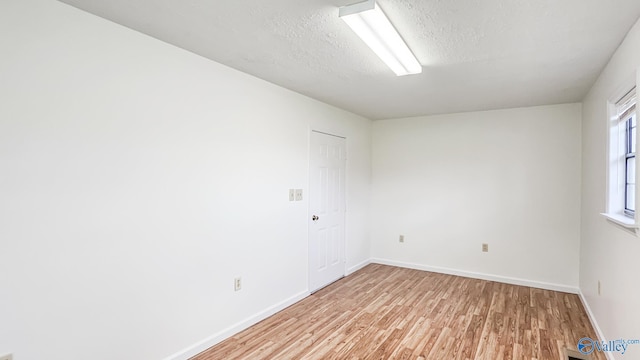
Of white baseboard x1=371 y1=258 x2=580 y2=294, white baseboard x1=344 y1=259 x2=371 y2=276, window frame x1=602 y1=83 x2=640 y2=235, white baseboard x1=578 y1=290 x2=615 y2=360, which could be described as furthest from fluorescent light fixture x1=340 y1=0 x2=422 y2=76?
white baseboard x1=371 y1=258 x2=580 y2=294

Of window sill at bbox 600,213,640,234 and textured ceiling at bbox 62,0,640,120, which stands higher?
textured ceiling at bbox 62,0,640,120

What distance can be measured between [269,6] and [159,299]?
205cm

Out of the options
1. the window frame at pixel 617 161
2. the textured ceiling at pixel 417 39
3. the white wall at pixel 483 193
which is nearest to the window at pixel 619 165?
the window frame at pixel 617 161

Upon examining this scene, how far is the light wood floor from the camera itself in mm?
2615

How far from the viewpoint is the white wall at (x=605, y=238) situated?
6.61 feet

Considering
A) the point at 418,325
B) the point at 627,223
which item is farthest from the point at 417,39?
the point at 418,325

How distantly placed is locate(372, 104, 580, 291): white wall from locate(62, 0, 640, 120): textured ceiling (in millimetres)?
945

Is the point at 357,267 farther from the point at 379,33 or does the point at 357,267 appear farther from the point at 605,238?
the point at 379,33

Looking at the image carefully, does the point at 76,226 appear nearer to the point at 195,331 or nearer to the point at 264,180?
the point at 195,331

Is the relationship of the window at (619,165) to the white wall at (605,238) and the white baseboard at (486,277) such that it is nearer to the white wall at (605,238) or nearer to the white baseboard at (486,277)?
the white wall at (605,238)

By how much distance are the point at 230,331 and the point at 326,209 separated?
1894 mm

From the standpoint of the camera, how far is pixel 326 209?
4266mm

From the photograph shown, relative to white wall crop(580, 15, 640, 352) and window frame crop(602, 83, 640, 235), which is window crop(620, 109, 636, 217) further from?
white wall crop(580, 15, 640, 352)

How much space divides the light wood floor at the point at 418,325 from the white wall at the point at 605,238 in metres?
0.40
